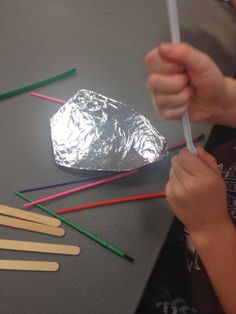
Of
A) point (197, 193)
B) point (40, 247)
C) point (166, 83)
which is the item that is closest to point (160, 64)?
point (166, 83)

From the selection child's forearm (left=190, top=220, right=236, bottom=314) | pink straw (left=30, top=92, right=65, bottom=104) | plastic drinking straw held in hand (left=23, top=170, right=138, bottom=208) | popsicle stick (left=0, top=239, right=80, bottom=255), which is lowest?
child's forearm (left=190, top=220, right=236, bottom=314)

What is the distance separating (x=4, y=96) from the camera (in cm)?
57

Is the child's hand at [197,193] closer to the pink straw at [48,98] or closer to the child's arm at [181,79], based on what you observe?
the child's arm at [181,79]

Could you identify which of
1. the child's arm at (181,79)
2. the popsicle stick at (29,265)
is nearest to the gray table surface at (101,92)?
the popsicle stick at (29,265)

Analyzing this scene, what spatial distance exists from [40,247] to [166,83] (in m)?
0.27

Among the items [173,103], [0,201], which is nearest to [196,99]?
[173,103]

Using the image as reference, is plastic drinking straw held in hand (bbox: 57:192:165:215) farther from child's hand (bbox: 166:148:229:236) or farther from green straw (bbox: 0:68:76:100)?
green straw (bbox: 0:68:76:100)

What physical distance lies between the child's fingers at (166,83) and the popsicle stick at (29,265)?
264 mm

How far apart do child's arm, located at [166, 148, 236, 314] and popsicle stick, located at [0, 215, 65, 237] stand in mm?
161

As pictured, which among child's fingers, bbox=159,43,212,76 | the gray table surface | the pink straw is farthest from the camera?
the pink straw

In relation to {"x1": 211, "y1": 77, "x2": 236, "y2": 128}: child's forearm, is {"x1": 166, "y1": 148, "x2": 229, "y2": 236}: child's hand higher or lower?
lower

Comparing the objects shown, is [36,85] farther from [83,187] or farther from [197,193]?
[197,193]

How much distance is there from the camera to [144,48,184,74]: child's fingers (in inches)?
12.1

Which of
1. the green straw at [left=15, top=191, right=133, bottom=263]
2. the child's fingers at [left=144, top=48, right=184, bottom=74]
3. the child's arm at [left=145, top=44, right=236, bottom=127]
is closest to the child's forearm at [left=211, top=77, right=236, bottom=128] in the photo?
the child's arm at [left=145, top=44, right=236, bottom=127]
